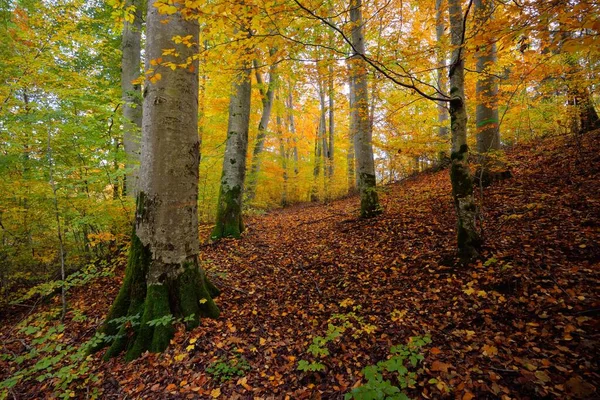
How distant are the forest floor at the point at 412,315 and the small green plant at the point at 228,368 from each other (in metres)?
0.01

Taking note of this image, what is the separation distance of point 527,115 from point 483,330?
9050 mm

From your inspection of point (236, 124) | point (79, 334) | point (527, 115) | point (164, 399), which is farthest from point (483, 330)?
point (527, 115)

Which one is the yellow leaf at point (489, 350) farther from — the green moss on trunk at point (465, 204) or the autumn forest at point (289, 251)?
the green moss on trunk at point (465, 204)

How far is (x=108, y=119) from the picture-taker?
19.6 ft

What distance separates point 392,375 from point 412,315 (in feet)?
3.14

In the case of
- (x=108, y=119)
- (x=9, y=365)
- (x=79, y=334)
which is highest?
(x=108, y=119)

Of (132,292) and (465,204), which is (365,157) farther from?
(132,292)

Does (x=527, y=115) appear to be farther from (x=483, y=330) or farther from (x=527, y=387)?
(x=527, y=387)

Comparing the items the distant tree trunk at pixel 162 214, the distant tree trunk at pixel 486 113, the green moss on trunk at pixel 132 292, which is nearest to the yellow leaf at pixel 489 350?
the distant tree trunk at pixel 162 214

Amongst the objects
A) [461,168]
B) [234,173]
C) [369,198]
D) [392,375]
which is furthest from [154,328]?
[369,198]

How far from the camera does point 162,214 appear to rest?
3.35 metres

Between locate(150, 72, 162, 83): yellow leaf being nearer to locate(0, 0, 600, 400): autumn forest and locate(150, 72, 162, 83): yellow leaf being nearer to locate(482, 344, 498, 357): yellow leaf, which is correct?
locate(0, 0, 600, 400): autumn forest

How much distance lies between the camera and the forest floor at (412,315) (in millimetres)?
2328

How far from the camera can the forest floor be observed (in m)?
2.33
